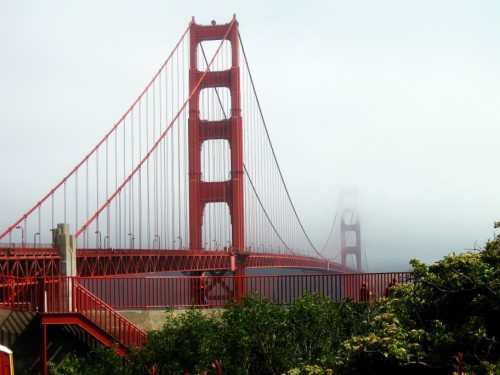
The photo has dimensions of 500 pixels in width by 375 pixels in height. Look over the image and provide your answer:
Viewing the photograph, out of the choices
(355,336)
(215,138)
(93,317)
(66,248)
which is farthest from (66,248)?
(215,138)

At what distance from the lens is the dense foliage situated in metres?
13.3

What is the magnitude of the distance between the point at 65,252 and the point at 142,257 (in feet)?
36.7

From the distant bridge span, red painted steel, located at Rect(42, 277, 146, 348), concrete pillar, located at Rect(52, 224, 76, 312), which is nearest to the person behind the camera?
red painted steel, located at Rect(42, 277, 146, 348)

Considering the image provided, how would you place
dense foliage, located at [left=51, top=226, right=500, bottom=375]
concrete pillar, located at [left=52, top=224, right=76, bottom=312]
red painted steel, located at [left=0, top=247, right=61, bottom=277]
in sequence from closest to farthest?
dense foliage, located at [left=51, top=226, right=500, bottom=375] → red painted steel, located at [left=0, top=247, right=61, bottom=277] → concrete pillar, located at [left=52, top=224, right=76, bottom=312]

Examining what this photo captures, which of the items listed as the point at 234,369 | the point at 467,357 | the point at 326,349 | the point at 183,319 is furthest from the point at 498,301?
the point at 183,319

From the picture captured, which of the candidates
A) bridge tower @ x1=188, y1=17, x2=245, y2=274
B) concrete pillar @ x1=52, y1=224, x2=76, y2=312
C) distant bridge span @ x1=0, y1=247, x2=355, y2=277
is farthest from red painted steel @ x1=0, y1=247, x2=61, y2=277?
bridge tower @ x1=188, y1=17, x2=245, y2=274

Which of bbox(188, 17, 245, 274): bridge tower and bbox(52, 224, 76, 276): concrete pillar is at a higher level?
bbox(188, 17, 245, 274): bridge tower

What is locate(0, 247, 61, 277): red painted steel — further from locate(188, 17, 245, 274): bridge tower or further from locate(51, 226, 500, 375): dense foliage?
locate(188, 17, 245, 274): bridge tower

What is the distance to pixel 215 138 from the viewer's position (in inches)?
2483

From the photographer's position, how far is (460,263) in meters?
14.6

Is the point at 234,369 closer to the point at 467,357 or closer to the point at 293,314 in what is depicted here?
the point at 293,314

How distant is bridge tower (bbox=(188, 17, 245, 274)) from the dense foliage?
39.4m

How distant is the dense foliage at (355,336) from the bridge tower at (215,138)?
129ft

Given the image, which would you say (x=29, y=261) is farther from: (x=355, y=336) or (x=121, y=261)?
(x=355, y=336)
